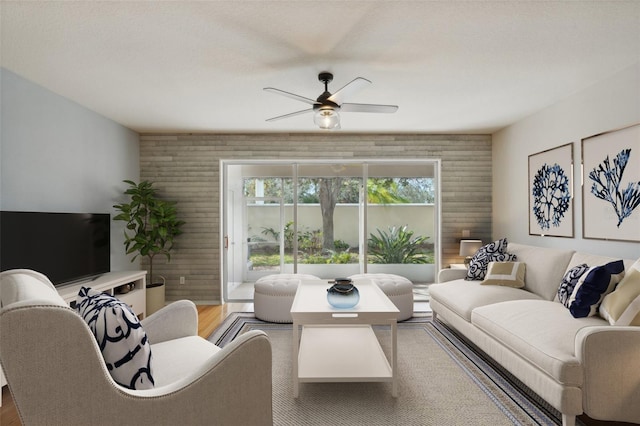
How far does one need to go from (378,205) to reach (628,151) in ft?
9.47

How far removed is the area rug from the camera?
1978 millimetres

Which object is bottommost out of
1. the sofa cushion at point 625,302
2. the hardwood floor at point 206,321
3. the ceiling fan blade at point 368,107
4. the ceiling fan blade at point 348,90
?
the hardwood floor at point 206,321

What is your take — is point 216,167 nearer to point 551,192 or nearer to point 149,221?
point 149,221

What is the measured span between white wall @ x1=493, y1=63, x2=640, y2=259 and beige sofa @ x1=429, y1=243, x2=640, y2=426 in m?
0.55

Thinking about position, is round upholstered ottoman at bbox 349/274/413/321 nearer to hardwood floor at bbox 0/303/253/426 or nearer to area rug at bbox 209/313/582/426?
area rug at bbox 209/313/582/426

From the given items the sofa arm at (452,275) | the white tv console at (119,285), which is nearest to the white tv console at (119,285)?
the white tv console at (119,285)

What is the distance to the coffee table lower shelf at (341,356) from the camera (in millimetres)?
2180

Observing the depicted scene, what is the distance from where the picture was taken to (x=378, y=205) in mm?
5070

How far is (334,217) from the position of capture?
5.07m

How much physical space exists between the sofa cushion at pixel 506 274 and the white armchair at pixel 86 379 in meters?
2.78

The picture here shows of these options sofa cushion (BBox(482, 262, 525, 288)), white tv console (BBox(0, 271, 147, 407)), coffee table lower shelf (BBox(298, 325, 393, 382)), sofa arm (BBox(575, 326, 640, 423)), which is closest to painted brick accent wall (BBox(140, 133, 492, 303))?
white tv console (BBox(0, 271, 147, 407))

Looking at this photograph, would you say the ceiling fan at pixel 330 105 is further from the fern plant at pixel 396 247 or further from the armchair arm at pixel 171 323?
the fern plant at pixel 396 247

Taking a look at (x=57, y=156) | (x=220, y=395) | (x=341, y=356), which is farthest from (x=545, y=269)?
(x=57, y=156)

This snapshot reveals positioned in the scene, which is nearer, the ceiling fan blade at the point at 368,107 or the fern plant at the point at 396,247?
the ceiling fan blade at the point at 368,107
